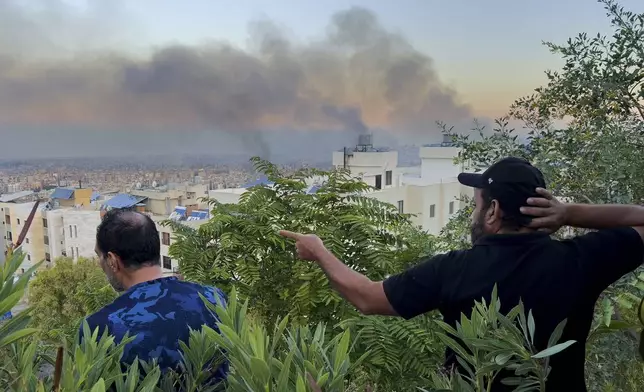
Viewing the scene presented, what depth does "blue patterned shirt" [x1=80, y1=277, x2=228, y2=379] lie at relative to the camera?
3.33 feet

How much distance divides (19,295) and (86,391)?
0.47 ft

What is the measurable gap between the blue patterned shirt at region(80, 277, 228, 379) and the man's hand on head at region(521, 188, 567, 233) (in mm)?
684

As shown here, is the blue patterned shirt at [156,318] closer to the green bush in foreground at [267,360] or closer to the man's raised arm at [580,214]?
the green bush in foreground at [267,360]

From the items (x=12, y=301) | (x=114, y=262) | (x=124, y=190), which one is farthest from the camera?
(x=124, y=190)

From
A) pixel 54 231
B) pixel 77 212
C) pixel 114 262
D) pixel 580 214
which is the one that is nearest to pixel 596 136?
pixel 580 214

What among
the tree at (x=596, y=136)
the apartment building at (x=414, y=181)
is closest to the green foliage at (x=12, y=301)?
the tree at (x=596, y=136)

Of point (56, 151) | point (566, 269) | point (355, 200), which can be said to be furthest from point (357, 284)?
point (56, 151)

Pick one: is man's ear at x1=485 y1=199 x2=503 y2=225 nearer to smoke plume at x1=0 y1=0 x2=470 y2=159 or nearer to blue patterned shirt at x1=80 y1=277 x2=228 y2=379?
blue patterned shirt at x1=80 y1=277 x2=228 y2=379

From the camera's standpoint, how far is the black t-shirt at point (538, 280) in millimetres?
928

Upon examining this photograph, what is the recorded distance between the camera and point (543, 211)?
1013 mm

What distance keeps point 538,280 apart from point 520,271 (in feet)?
0.12

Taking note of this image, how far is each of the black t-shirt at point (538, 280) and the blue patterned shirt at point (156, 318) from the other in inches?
17.4

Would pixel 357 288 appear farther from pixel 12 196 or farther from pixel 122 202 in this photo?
pixel 12 196

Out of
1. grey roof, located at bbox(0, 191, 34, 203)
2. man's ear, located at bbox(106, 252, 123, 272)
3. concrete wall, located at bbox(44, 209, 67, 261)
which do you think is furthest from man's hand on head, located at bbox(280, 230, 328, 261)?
concrete wall, located at bbox(44, 209, 67, 261)
